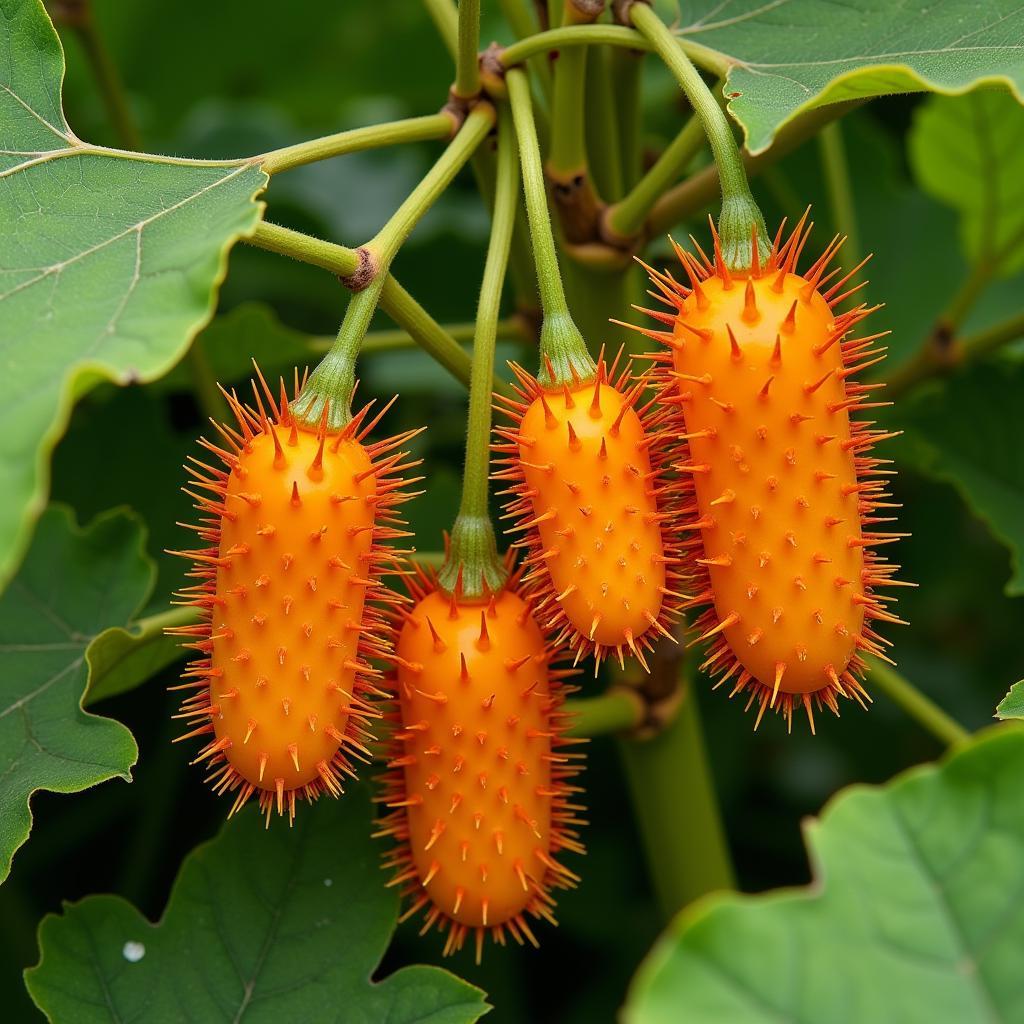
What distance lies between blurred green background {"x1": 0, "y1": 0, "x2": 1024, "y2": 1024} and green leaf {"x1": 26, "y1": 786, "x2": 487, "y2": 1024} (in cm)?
59

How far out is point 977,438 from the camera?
7.19 feet

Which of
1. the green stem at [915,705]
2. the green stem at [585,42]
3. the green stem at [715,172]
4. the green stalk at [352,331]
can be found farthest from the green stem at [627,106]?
the green stem at [915,705]

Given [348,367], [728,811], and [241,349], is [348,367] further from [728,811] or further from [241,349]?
[728,811]

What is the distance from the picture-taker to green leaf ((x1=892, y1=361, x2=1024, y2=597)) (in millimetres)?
2109

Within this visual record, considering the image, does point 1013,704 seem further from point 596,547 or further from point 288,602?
point 288,602

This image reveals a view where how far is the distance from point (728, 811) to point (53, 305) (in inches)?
79.4

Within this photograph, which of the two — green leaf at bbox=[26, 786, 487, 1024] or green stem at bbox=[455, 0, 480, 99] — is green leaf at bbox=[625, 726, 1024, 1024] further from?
green stem at bbox=[455, 0, 480, 99]

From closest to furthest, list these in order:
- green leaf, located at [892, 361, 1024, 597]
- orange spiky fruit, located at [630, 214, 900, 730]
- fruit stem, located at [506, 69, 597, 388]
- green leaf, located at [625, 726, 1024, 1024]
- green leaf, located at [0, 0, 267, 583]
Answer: green leaf, located at [625, 726, 1024, 1024] < green leaf, located at [0, 0, 267, 583] < orange spiky fruit, located at [630, 214, 900, 730] < fruit stem, located at [506, 69, 597, 388] < green leaf, located at [892, 361, 1024, 597]

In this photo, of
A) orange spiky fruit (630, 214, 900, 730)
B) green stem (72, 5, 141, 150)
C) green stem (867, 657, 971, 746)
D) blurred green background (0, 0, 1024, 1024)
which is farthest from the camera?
blurred green background (0, 0, 1024, 1024)

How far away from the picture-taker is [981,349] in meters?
2.11

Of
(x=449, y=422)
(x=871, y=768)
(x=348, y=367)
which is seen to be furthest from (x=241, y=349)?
(x=871, y=768)

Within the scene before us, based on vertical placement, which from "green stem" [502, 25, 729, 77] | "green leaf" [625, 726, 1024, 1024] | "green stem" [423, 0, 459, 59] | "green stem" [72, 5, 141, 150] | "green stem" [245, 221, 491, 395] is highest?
"green stem" [72, 5, 141, 150]

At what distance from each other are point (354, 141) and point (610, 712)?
77cm

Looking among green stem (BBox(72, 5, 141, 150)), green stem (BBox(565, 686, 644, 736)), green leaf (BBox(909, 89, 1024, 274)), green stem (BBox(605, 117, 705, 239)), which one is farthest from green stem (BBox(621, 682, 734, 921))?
green stem (BBox(72, 5, 141, 150))
